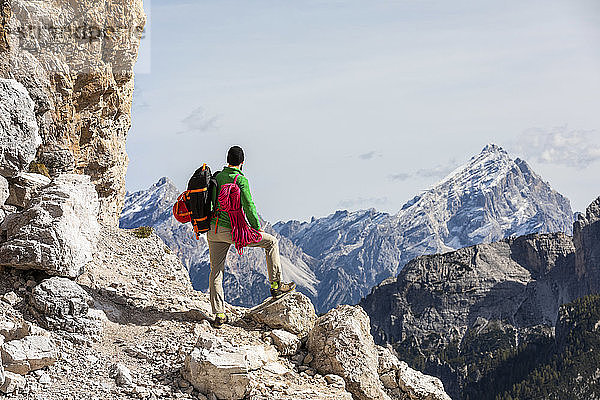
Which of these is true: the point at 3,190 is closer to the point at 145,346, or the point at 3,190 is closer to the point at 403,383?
the point at 145,346

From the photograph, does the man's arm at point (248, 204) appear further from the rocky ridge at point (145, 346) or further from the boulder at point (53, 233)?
the boulder at point (53, 233)

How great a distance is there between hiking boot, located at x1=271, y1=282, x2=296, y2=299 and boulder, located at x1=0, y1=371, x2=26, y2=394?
220 inches

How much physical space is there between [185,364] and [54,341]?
2.45 metres

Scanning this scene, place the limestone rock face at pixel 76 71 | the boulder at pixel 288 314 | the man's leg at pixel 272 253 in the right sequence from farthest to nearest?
1. the limestone rock face at pixel 76 71
2. the boulder at pixel 288 314
3. the man's leg at pixel 272 253

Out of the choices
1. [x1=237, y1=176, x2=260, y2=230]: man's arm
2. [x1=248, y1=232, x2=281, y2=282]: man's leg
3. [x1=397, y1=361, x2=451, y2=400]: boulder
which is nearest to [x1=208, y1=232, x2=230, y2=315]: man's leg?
[x1=248, y1=232, x2=281, y2=282]: man's leg

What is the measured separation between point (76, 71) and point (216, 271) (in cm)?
936

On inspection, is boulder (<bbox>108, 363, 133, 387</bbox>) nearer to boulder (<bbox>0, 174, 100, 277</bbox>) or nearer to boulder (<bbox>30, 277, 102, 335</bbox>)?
boulder (<bbox>30, 277, 102, 335</bbox>)

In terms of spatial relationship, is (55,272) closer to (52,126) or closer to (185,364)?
(185,364)

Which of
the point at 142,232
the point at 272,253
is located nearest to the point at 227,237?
the point at 272,253

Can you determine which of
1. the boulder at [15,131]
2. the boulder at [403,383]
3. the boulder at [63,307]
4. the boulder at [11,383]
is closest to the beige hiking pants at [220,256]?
the boulder at [63,307]

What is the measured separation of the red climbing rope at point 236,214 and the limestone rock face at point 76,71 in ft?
17.5

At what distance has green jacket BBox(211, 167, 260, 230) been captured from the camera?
1348 centimetres

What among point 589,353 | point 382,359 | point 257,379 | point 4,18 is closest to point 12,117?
point 4,18

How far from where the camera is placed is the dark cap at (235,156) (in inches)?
542
